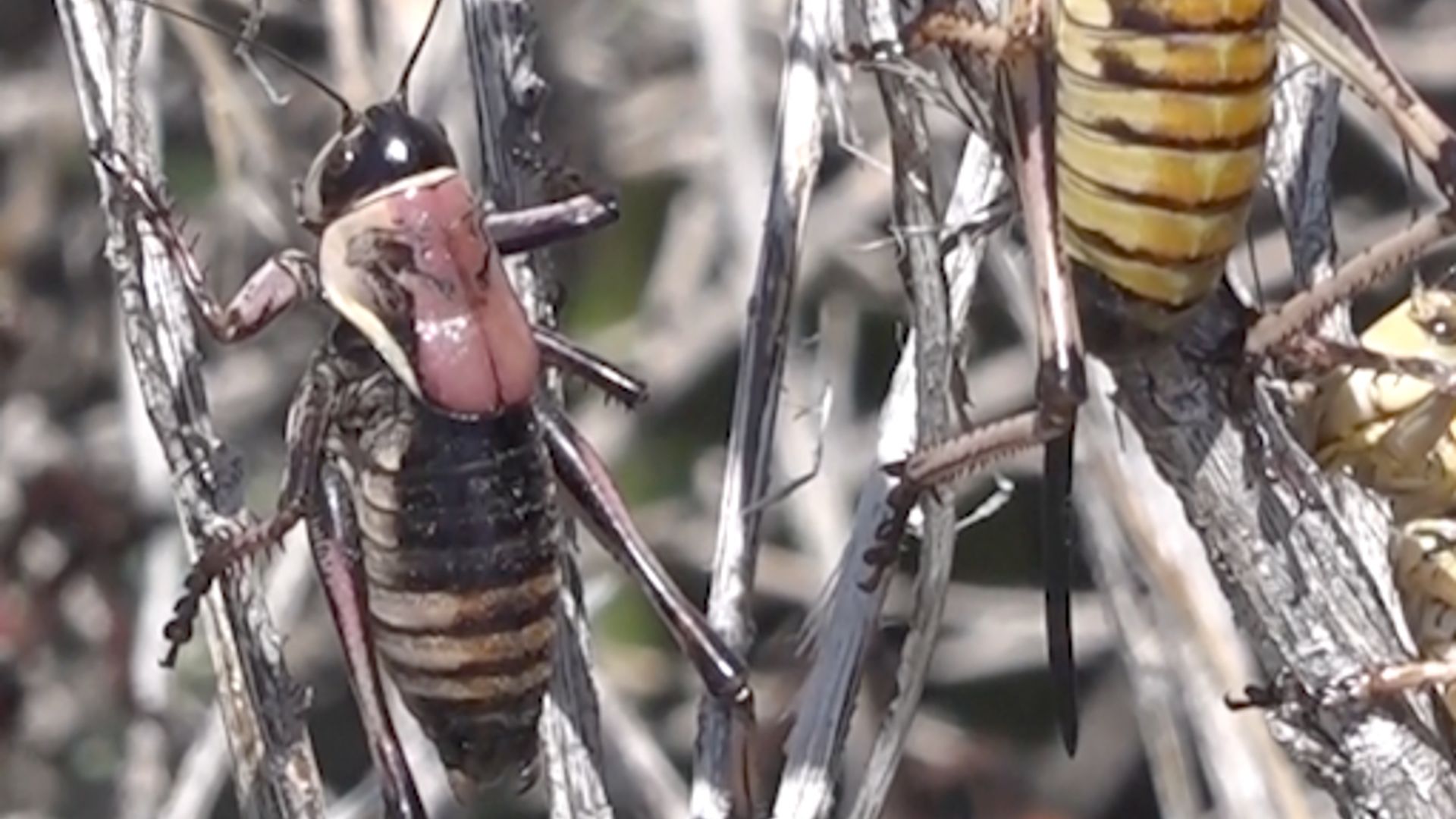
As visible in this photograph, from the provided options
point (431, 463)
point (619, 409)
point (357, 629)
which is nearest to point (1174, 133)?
point (431, 463)

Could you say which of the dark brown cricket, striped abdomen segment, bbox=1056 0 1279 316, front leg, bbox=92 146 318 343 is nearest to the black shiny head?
the dark brown cricket

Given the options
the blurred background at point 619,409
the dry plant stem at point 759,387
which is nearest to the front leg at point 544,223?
the dry plant stem at point 759,387

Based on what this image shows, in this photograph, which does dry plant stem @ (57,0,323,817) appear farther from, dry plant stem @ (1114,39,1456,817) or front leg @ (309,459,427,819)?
dry plant stem @ (1114,39,1456,817)

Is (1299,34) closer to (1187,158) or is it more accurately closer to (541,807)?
(1187,158)

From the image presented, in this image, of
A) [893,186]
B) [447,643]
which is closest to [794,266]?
[893,186]

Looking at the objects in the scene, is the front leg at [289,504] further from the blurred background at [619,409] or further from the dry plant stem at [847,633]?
the blurred background at [619,409]

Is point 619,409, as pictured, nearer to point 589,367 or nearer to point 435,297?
point 589,367
